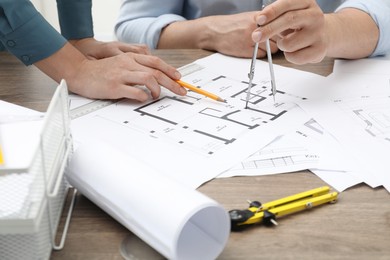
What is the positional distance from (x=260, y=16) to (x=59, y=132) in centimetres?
44

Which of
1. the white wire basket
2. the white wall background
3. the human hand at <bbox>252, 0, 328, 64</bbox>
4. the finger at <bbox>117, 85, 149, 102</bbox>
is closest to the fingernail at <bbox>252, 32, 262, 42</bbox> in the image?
the human hand at <bbox>252, 0, 328, 64</bbox>

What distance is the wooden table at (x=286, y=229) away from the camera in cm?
51

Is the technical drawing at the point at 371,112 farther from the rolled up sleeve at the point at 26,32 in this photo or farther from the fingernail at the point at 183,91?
the rolled up sleeve at the point at 26,32

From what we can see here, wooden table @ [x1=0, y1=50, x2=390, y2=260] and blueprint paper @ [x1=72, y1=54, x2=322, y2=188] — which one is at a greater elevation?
wooden table @ [x1=0, y1=50, x2=390, y2=260]

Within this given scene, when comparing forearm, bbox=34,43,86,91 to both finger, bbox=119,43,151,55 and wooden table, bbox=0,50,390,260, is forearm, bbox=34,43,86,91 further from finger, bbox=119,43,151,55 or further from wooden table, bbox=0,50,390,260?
wooden table, bbox=0,50,390,260

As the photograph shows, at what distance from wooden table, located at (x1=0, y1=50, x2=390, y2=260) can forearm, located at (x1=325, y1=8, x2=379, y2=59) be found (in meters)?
0.46

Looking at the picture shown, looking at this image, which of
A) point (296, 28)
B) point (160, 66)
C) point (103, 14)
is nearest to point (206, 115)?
point (160, 66)

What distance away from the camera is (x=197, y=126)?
30.4 inches

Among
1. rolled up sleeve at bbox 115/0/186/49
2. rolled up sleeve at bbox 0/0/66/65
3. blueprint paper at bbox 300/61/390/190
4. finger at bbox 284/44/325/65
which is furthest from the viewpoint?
rolled up sleeve at bbox 115/0/186/49

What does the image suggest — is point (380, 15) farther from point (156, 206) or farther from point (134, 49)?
point (156, 206)

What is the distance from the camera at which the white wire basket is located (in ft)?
1.49

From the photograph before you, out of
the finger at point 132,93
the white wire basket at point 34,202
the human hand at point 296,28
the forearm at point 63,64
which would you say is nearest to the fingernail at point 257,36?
the human hand at point 296,28

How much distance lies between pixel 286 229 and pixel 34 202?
258mm

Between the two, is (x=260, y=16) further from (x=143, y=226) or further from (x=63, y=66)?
(x=143, y=226)
